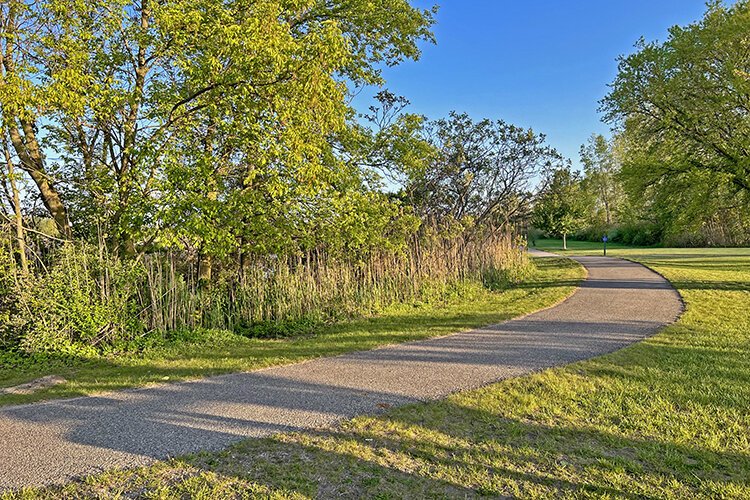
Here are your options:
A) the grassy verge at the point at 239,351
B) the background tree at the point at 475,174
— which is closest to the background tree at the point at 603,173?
the background tree at the point at 475,174

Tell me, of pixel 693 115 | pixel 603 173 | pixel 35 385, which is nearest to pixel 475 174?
pixel 693 115

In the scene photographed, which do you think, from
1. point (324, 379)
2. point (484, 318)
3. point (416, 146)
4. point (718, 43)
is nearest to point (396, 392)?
point (324, 379)

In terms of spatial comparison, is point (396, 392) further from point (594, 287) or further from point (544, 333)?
point (594, 287)

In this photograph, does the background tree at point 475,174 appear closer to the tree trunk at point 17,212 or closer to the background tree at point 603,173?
the tree trunk at point 17,212

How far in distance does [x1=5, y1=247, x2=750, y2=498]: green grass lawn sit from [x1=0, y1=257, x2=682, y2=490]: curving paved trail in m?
0.29

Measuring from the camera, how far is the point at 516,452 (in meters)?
3.31

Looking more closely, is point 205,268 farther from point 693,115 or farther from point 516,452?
point 693,115

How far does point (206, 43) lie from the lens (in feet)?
23.6

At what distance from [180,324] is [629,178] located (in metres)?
14.6

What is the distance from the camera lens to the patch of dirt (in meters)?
4.87

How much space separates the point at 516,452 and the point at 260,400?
2.52m

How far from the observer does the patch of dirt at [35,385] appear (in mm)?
4871

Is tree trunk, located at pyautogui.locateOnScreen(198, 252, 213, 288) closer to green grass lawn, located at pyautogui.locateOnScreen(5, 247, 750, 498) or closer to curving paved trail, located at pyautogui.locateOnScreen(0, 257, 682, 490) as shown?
curving paved trail, located at pyautogui.locateOnScreen(0, 257, 682, 490)

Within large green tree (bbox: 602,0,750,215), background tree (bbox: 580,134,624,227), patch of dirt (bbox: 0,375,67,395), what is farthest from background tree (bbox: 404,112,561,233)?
background tree (bbox: 580,134,624,227)
